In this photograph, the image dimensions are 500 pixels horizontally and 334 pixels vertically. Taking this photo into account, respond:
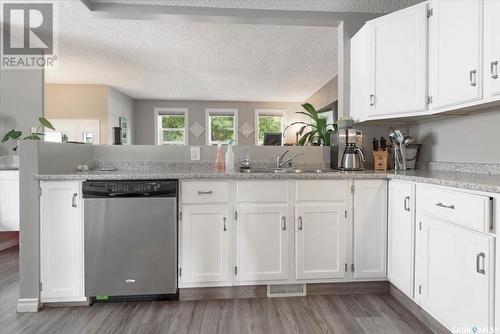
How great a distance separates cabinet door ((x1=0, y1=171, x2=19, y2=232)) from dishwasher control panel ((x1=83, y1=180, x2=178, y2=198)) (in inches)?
76.5

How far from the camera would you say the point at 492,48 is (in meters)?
1.58

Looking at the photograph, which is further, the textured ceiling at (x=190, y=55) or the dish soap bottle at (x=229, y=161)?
the textured ceiling at (x=190, y=55)

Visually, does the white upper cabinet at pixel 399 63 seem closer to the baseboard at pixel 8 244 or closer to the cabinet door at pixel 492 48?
the cabinet door at pixel 492 48

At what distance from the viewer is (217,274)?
82.9 inches

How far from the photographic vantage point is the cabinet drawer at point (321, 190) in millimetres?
2145

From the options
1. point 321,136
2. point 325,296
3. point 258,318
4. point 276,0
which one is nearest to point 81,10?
point 276,0

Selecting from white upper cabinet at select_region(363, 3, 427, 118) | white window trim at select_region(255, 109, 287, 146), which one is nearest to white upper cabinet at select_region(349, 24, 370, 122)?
white upper cabinet at select_region(363, 3, 427, 118)

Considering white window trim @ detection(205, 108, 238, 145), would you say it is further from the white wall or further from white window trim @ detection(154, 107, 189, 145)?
the white wall

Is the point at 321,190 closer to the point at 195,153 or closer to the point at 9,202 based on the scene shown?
the point at 195,153

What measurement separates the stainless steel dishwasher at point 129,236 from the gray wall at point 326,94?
421 centimetres

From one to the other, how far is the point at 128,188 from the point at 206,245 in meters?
0.68

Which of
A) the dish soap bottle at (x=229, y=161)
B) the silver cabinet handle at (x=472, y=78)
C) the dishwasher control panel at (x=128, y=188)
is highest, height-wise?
the silver cabinet handle at (x=472, y=78)

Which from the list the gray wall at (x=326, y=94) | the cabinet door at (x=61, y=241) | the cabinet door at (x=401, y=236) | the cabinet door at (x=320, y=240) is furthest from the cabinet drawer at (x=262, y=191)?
the gray wall at (x=326, y=94)

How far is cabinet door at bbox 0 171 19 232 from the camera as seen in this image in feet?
10.6
